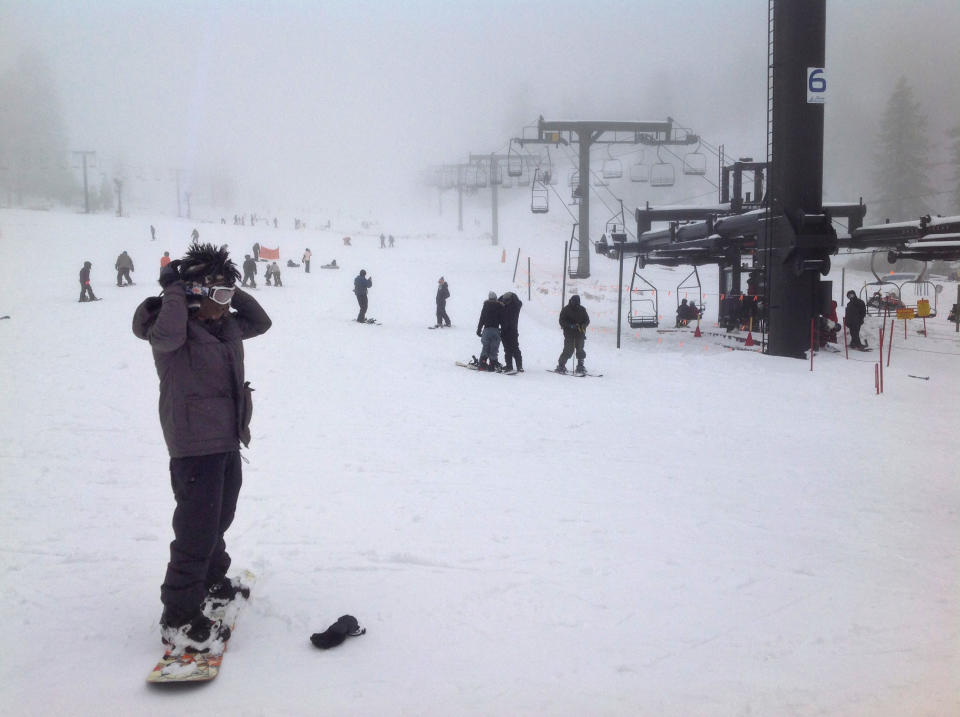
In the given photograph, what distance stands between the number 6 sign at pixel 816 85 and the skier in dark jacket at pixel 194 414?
55.4 feet

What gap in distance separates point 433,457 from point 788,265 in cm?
1274

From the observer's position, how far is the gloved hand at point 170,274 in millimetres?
3109

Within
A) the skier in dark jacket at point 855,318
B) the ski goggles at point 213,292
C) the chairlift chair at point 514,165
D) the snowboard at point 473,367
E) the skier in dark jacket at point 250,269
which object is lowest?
the snowboard at point 473,367

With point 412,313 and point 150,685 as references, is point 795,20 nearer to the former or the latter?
point 412,313

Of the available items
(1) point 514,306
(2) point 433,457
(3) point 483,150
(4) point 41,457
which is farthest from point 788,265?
(3) point 483,150

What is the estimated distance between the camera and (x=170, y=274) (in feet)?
10.3

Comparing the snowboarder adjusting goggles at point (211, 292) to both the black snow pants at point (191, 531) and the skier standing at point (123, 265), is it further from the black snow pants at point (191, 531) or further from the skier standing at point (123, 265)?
the skier standing at point (123, 265)

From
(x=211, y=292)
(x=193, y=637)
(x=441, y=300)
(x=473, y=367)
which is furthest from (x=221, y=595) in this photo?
(x=441, y=300)

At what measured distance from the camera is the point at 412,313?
25.4 meters

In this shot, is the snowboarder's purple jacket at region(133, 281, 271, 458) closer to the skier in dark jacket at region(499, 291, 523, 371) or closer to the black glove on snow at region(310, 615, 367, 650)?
the black glove on snow at region(310, 615, 367, 650)

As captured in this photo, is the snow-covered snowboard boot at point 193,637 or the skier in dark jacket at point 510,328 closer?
the snow-covered snowboard boot at point 193,637

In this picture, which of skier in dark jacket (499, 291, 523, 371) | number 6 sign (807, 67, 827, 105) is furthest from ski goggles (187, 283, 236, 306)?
number 6 sign (807, 67, 827, 105)

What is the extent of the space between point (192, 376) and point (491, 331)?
35.8 feet

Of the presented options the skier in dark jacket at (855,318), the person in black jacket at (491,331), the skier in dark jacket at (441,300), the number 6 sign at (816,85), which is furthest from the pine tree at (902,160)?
the skier in dark jacket at (441,300)
